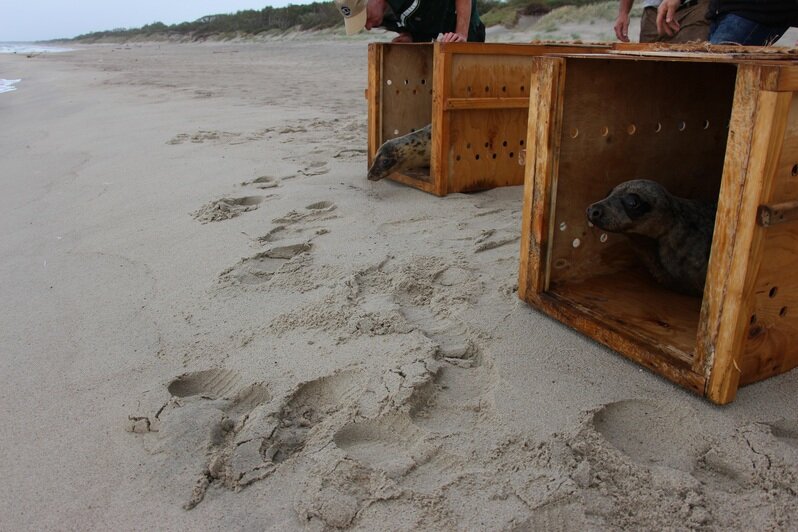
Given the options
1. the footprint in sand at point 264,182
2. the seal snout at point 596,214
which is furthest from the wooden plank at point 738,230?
the footprint in sand at point 264,182

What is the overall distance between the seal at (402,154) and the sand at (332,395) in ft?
2.37

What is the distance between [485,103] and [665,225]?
192cm

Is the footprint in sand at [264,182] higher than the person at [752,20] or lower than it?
lower

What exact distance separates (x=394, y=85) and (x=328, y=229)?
1.84 m

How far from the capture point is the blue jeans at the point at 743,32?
3379mm

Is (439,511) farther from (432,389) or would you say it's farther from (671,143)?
(671,143)

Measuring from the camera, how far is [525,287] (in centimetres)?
262

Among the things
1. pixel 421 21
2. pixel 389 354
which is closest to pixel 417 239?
pixel 389 354

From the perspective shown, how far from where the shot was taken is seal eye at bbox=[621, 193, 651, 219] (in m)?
2.45

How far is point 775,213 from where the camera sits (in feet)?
5.57

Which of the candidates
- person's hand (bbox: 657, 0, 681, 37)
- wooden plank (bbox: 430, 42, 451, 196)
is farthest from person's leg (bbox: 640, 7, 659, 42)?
wooden plank (bbox: 430, 42, 451, 196)

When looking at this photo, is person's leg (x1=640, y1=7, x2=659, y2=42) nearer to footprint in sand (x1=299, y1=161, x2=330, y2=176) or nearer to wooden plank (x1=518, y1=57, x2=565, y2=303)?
footprint in sand (x1=299, y1=161, x2=330, y2=176)

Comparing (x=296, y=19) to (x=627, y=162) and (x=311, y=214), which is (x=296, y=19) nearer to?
(x=311, y=214)

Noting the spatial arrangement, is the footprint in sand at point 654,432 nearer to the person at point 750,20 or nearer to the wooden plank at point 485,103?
the person at point 750,20
